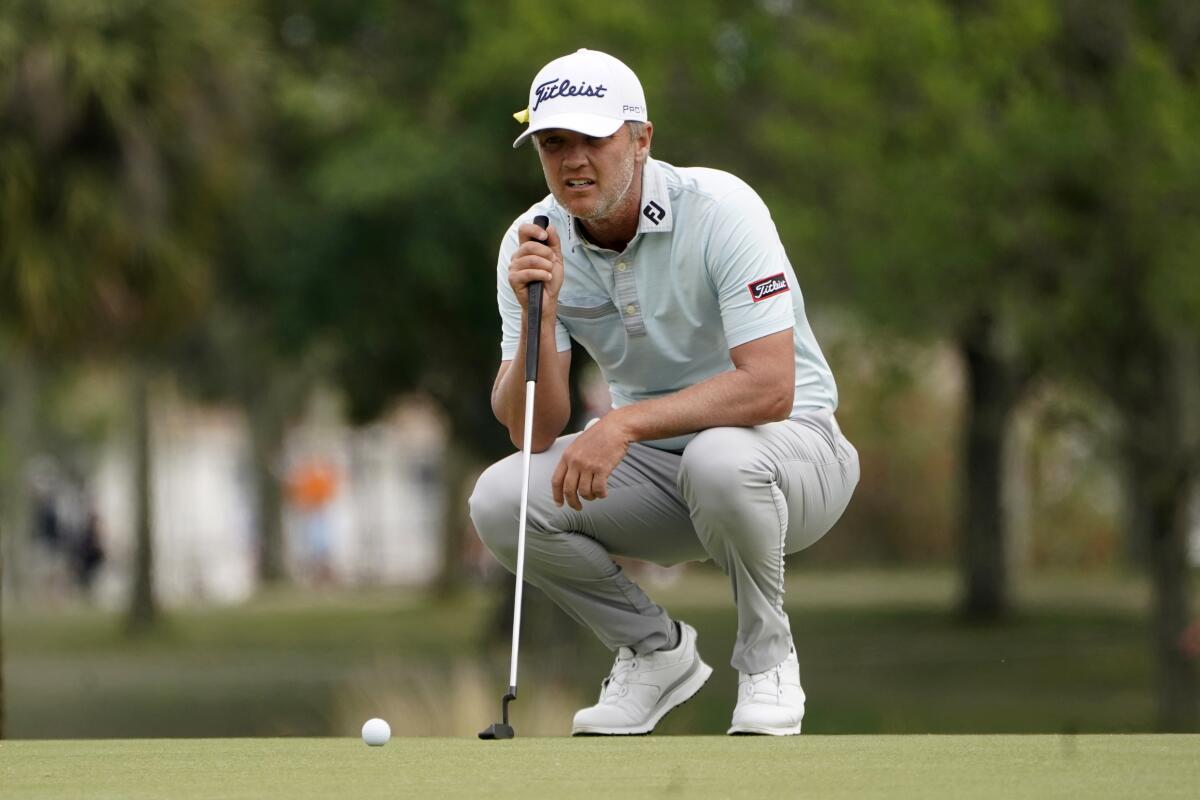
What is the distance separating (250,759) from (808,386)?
1.81 meters

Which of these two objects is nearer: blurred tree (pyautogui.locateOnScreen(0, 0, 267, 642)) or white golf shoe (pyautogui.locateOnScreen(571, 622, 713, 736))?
white golf shoe (pyautogui.locateOnScreen(571, 622, 713, 736))

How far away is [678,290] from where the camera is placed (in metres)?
5.37

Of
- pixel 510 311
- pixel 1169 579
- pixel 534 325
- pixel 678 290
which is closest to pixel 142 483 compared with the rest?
pixel 1169 579

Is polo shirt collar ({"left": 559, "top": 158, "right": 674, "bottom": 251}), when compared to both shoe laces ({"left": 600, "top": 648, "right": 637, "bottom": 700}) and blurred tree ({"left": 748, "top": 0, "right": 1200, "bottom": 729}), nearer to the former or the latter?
shoe laces ({"left": 600, "top": 648, "right": 637, "bottom": 700})

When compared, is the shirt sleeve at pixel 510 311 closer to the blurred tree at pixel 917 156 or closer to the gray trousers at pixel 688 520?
the gray trousers at pixel 688 520

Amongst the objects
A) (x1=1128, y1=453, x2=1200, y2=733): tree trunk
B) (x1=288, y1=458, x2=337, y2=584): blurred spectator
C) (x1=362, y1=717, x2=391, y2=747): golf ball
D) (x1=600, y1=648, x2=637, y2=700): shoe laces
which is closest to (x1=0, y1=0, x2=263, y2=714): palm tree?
(x1=1128, y1=453, x2=1200, y2=733): tree trunk

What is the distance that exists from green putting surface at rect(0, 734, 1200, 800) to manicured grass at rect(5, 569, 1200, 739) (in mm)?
5977

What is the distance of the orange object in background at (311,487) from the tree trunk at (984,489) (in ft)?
101

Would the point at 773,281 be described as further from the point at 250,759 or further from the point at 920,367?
the point at 920,367

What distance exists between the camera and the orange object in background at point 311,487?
52375 millimetres

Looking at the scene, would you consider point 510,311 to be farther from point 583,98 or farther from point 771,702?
point 771,702

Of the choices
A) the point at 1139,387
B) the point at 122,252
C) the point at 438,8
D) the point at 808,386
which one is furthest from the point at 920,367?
the point at 808,386

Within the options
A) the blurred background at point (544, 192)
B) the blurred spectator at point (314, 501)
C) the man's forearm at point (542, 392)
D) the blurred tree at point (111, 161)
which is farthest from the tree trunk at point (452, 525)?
the man's forearm at point (542, 392)

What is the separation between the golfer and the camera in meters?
5.24
